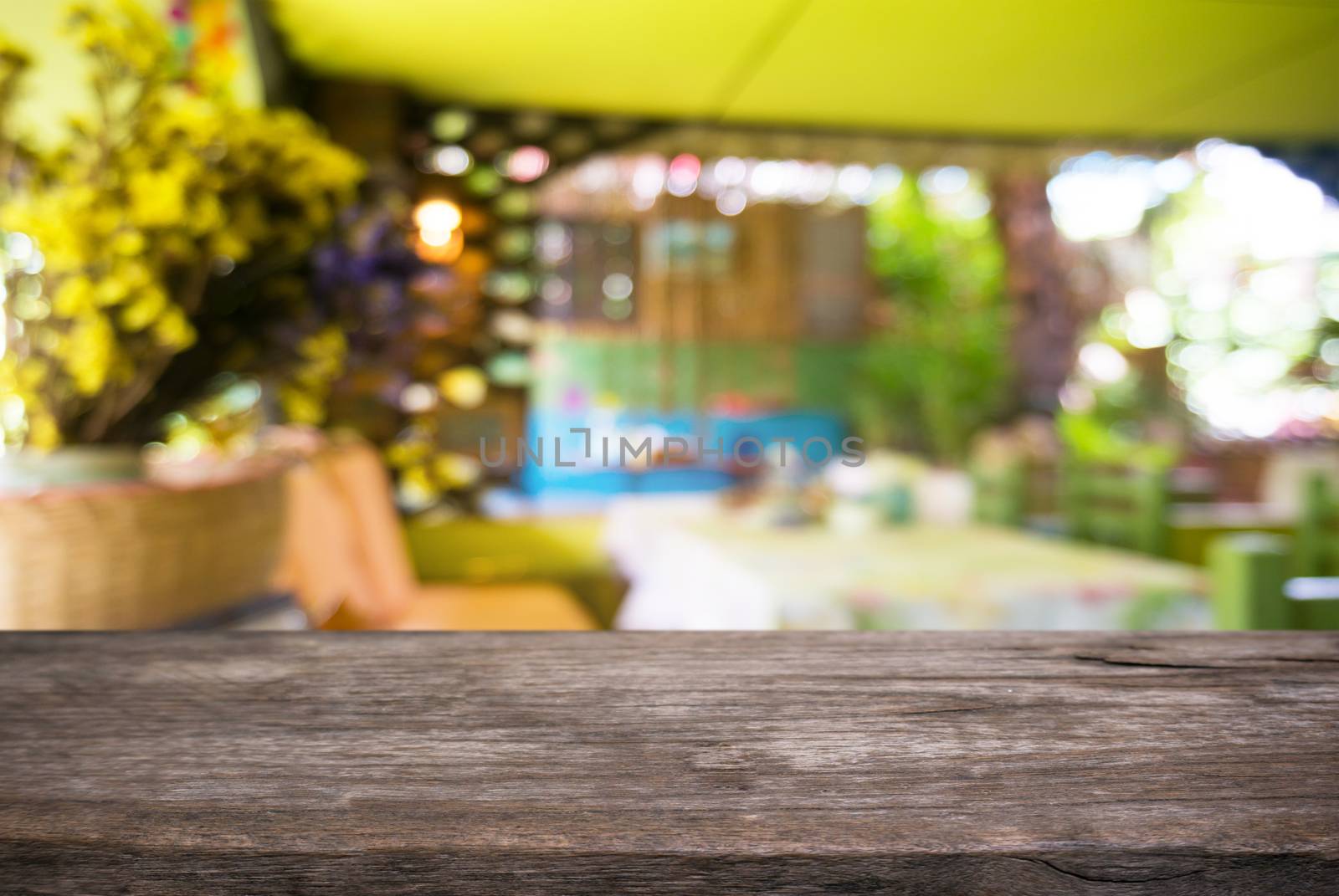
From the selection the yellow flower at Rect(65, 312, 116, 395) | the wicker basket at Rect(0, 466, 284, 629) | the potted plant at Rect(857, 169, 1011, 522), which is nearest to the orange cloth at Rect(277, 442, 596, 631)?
the wicker basket at Rect(0, 466, 284, 629)

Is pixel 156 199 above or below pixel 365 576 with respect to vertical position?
above

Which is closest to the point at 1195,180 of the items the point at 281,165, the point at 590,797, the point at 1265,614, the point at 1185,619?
the point at 1265,614

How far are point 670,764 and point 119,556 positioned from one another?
56cm

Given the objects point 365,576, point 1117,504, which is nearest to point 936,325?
point 1117,504

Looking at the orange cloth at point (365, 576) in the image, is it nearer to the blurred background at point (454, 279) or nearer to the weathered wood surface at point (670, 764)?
the blurred background at point (454, 279)

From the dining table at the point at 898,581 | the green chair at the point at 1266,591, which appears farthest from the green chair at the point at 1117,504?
the green chair at the point at 1266,591

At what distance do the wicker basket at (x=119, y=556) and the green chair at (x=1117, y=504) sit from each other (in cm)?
212

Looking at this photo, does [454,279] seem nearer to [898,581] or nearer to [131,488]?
[131,488]

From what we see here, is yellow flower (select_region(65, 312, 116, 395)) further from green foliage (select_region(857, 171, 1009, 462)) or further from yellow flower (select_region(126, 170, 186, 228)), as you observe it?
green foliage (select_region(857, 171, 1009, 462))

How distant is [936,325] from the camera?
21.3 feet

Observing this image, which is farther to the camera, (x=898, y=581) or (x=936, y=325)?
(x=936, y=325)

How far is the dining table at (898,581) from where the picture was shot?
1600mm

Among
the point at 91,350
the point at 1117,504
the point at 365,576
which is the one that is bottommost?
the point at 365,576

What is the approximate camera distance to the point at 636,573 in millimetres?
2926
